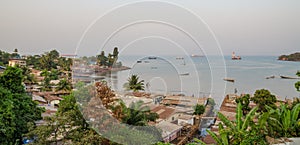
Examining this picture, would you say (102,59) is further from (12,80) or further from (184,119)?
(12,80)

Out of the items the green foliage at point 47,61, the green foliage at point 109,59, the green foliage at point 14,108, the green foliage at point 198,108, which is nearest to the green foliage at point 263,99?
the green foliage at point 198,108

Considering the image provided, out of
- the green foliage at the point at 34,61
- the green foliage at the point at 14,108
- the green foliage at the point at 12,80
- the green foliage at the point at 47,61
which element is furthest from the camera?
the green foliage at the point at 34,61

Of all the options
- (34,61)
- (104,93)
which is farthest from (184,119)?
(34,61)

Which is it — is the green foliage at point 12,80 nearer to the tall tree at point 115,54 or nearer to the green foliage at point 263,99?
the tall tree at point 115,54

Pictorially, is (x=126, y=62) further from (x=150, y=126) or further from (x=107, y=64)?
(x=150, y=126)

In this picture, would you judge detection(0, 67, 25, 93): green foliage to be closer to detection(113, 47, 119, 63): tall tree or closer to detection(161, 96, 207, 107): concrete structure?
detection(113, 47, 119, 63): tall tree
